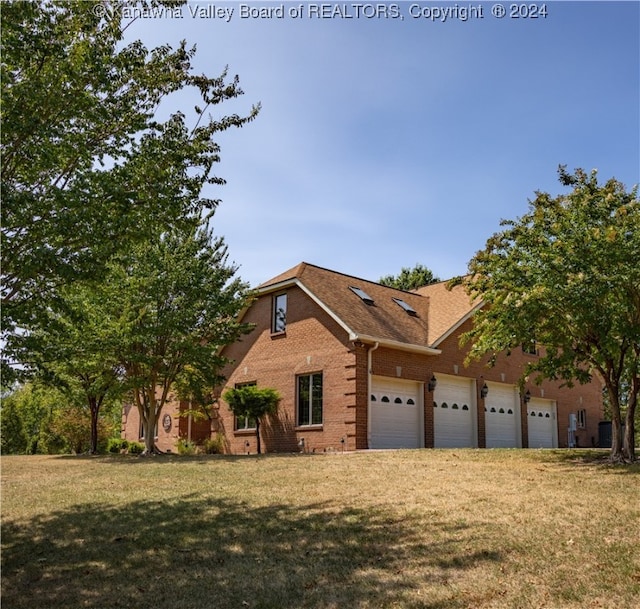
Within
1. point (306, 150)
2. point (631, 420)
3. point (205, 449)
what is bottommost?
point (205, 449)

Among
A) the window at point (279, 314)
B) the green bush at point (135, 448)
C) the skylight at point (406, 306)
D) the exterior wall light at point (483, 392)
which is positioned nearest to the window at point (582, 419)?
the exterior wall light at point (483, 392)

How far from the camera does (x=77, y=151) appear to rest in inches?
318

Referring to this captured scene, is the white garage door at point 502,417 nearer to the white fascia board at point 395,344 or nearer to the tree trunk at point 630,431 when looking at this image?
the white fascia board at point 395,344

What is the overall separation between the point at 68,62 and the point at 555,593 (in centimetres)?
788

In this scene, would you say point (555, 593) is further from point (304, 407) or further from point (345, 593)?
point (304, 407)

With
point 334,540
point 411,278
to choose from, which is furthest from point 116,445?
point 411,278

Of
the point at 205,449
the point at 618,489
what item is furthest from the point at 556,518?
the point at 205,449

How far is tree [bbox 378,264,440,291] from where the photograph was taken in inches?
1949

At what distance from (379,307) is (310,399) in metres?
4.33

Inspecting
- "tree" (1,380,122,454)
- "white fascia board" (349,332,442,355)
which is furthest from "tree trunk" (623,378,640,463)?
"tree" (1,380,122,454)

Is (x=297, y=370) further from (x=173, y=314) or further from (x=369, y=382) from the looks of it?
(x=173, y=314)

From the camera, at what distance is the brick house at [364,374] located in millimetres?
19984

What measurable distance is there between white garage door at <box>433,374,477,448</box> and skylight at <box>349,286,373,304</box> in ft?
11.9

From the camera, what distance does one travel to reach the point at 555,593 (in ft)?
18.6
